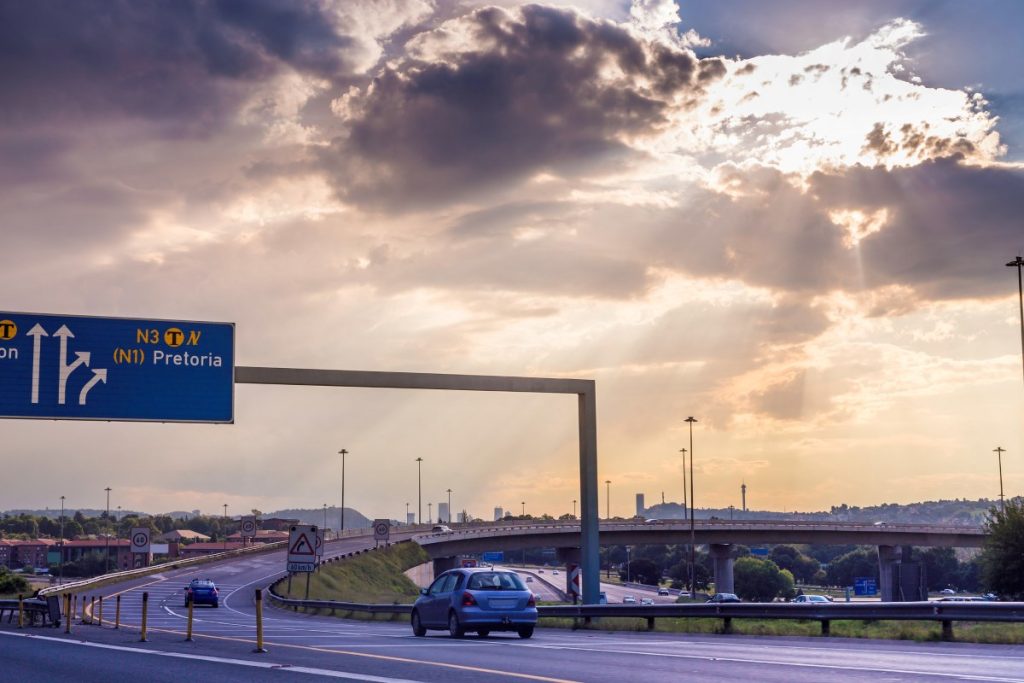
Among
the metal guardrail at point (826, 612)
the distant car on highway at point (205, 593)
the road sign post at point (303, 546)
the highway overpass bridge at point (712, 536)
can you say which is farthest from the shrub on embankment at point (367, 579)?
the metal guardrail at point (826, 612)

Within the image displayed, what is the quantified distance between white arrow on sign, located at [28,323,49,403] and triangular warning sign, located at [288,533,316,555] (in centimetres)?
1645

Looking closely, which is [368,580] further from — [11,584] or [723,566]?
[723,566]

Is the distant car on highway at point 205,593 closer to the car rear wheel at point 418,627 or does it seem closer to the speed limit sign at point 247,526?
the speed limit sign at point 247,526

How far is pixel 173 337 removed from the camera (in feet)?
99.5

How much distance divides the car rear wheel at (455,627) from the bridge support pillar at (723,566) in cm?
10712

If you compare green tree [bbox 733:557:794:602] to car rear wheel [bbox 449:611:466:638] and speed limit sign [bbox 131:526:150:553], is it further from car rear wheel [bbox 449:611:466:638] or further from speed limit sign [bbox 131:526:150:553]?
car rear wheel [bbox 449:611:466:638]

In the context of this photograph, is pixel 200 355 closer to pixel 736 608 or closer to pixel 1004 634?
pixel 736 608

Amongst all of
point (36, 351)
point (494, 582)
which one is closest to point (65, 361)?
point (36, 351)

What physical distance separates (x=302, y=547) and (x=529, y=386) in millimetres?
14233

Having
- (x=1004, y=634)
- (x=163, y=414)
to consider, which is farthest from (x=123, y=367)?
(x=1004, y=634)

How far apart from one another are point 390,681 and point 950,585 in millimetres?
194562

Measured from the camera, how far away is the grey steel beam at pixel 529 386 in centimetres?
3170

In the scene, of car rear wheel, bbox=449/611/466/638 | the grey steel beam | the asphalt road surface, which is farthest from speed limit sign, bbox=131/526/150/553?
car rear wheel, bbox=449/611/466/638

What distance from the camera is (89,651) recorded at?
19906mm
